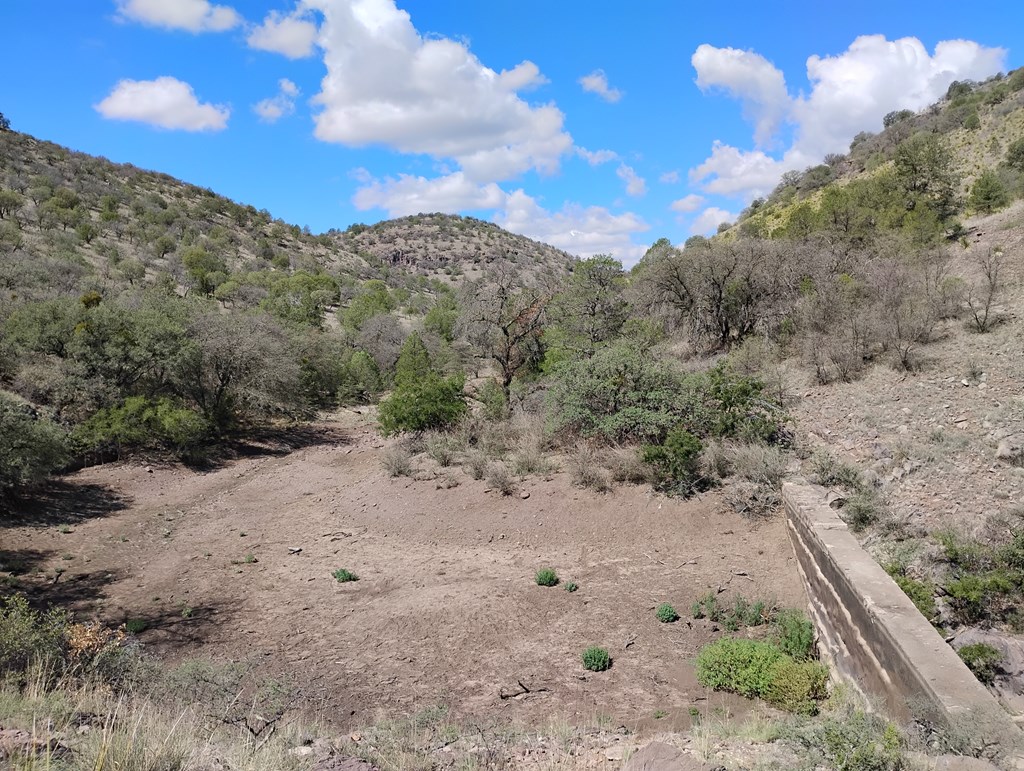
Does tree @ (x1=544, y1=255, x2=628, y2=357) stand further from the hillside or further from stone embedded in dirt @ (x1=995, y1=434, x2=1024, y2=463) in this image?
stone embedded in dirt @ (x1=995, y1=434, x2=1024, y2=463)

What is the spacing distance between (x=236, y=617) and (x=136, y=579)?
261cm

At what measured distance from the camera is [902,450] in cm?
1022

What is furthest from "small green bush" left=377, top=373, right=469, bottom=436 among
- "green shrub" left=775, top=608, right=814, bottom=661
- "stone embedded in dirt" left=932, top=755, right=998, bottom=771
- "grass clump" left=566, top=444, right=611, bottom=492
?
"stone embedded in dirt" left=932, top=755, right=998, bottom=771

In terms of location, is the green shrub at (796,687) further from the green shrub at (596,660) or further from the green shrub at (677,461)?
the green shrub at (677,461)

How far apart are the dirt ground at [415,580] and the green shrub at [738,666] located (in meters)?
0.19

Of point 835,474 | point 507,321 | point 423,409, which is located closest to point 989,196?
point 507,321

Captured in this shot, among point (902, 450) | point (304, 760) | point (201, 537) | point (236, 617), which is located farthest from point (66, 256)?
point (902, 450)

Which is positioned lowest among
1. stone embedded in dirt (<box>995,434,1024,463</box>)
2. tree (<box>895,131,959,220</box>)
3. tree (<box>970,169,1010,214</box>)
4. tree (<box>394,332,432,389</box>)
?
stone embedded in dirt (<box>995,434,1024,463</box>)

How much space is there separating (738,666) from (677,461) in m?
5.38

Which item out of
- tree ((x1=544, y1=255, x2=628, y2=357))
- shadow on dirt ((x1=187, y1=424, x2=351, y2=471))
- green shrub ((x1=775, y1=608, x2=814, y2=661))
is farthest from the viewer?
tree ((x1=544, y1=255, x2=628, y2=357))

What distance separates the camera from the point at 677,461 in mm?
11656

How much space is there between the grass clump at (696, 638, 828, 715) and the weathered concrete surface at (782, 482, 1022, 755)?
0.38 m

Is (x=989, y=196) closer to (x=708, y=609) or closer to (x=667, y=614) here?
(x=708, y=609)

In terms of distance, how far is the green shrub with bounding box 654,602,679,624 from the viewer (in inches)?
321
